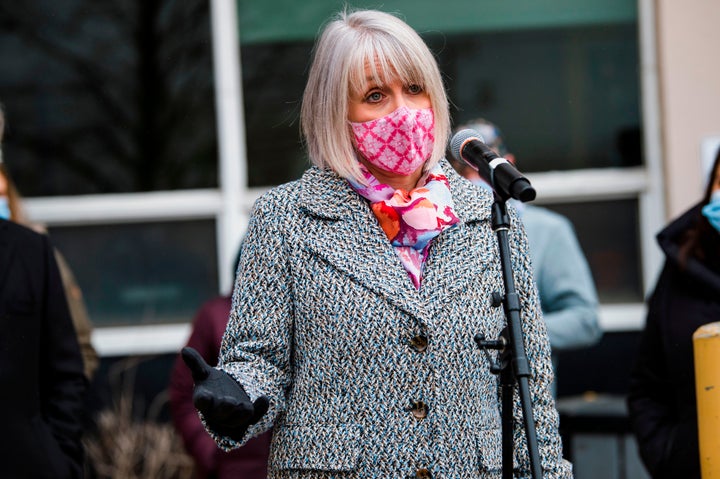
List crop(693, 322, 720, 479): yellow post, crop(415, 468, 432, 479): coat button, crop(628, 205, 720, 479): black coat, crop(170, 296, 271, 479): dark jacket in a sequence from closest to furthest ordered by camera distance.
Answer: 1. crop(415, 468, 432, 479): coat button
2. crop(693, 322, 720, 479): yellow post
3. crop(628, 205, 720, 479): black coat
4. crop(170, 296, 271, 479): dark jacket

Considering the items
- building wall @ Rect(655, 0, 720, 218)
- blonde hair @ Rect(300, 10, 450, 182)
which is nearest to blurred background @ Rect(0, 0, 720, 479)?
building wall @ Rect(655, 0, 720, 218)

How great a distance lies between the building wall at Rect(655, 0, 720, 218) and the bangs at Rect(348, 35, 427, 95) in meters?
3.93

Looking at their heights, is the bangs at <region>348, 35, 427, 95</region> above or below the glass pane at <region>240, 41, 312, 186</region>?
below

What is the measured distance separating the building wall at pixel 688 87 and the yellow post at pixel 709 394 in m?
3.04

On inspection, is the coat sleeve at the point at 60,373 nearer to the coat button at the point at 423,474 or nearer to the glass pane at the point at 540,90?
the coat button at the point at 423,474

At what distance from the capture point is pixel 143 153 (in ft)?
23.0

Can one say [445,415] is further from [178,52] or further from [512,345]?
[178,52]

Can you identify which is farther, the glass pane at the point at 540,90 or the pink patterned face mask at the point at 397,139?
the glass pane at the point at 540,90

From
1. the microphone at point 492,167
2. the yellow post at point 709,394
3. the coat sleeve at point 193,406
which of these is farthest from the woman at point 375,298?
the coat sleeve at point 193,406

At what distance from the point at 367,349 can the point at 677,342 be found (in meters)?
1.73

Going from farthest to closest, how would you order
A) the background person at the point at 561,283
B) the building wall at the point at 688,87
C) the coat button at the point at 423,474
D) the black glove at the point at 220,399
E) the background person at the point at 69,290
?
the building wall at the point at 688,87, the background person at the point at 561,283, the background person at the point at 69,290, the coat button at the point at 423,474, the black glove at the point at 220,399

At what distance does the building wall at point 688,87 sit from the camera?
6.48 metres

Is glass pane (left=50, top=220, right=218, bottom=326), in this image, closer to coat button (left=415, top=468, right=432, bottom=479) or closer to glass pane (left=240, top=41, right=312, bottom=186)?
glass pane (left=240, top=41, right=312, bottom=186)

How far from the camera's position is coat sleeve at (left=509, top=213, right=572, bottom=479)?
2.83 m
